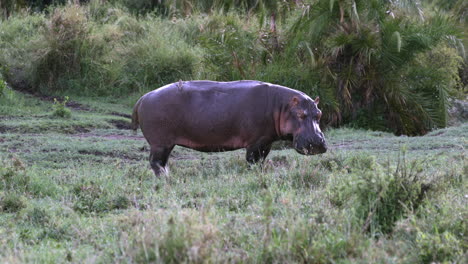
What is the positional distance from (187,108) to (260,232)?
137 inches

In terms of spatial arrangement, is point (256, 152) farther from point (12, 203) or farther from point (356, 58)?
point (356, 58)

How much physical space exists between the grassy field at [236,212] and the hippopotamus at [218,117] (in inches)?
11.0

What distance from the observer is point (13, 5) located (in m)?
23.9

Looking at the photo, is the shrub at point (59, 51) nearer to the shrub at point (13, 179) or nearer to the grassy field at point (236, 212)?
the grassy field at point (236, 212)

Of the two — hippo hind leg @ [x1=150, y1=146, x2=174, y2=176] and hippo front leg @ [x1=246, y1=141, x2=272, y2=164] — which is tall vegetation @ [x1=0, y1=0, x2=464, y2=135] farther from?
hippo hind leg @ [x1=150, y1=146, x2=174, y2=176]

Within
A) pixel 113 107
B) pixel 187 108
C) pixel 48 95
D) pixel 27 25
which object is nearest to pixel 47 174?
pixel 187 108

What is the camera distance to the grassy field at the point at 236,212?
3820mm

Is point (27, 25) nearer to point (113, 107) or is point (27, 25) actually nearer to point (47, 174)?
point (113, 107)

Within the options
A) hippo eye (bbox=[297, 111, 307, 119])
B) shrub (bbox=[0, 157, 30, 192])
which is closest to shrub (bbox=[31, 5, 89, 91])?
shrub (bbox=[0, 157, 30, 192])

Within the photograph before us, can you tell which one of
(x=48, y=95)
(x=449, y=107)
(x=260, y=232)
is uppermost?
(x=260, y=232)

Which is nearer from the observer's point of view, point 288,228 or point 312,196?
point 288,228

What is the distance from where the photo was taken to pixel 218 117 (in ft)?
24.6

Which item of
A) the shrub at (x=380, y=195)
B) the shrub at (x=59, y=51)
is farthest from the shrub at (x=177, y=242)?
the shrub at (x=59, y=51)

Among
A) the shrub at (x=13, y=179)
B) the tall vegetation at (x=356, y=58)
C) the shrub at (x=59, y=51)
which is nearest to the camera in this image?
the shrub at (x=13, y=179)
